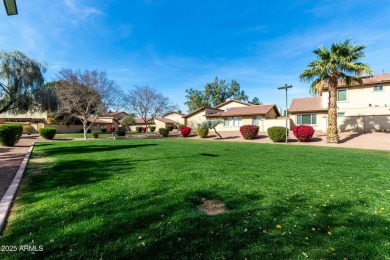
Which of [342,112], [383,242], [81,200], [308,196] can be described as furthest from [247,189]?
[342,112]

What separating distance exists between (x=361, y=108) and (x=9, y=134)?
32960 millimetres

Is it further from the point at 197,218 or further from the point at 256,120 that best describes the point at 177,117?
the point at 197,218

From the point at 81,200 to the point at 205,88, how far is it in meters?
62.5

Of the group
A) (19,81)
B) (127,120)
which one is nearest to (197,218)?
(19,81)

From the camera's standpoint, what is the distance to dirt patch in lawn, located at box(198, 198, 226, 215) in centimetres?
352

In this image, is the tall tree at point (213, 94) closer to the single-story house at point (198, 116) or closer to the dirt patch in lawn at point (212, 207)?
the single-story house at point (198, 116)

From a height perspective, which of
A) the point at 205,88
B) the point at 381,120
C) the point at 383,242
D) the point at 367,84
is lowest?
the point at 383,242

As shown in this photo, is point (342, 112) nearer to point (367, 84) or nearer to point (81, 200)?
point (367, 84)

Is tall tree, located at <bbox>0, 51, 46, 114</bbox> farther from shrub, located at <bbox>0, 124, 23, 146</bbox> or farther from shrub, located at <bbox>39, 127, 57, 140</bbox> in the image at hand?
shrub, located at <bbox>39, 127, 57, 140</bbox>

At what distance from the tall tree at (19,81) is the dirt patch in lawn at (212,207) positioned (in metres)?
18.9

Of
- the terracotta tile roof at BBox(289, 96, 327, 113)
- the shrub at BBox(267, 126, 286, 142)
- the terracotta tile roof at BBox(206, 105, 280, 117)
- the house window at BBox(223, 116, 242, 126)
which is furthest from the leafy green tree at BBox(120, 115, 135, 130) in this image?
the shrub at BBox(267, 126, 286, 142)

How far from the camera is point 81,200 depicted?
3900 mm

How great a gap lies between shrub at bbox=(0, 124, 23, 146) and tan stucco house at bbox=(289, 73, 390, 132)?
28872 mm

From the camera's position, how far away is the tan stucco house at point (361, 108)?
21.8 m
